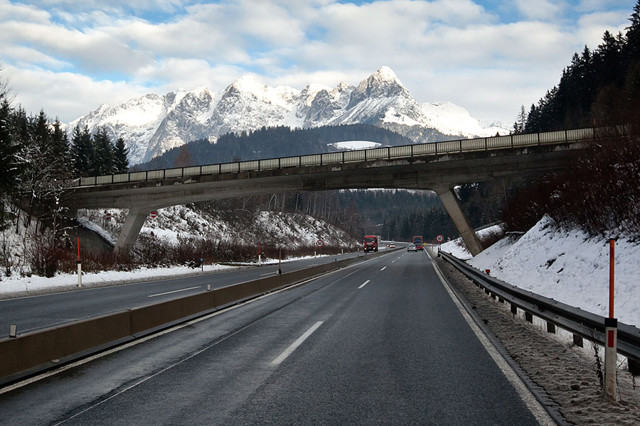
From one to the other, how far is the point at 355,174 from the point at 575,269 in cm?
2219

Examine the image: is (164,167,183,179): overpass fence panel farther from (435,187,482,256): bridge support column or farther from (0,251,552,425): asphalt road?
(0,251,552,425): asphalt road

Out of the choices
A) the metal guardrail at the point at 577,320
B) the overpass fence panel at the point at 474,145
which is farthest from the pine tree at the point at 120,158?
the metal guardrail at the point at 577,320

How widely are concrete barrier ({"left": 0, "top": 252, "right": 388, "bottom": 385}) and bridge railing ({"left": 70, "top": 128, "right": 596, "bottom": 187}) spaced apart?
922 inches

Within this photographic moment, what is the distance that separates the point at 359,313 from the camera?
11617mm

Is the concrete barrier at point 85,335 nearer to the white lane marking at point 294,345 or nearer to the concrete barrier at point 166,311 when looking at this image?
the concrete barrier at point 166,311

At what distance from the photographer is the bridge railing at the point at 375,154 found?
1198 inches

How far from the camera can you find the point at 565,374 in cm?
602

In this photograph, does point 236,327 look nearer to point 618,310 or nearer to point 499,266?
point 618,310

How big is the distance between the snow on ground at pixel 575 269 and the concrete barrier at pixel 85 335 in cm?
907

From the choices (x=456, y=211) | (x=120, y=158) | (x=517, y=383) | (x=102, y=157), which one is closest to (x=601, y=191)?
(x=517, y=383)

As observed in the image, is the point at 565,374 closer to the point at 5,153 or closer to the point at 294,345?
the point at 294,345

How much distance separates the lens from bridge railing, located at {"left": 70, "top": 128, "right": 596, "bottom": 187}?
3044 cm

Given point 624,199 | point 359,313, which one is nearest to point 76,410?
point 359,313

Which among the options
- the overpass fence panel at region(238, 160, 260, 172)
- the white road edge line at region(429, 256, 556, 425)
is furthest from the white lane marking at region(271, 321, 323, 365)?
the overpass fence panel at region(238, 160, 260, 172)
